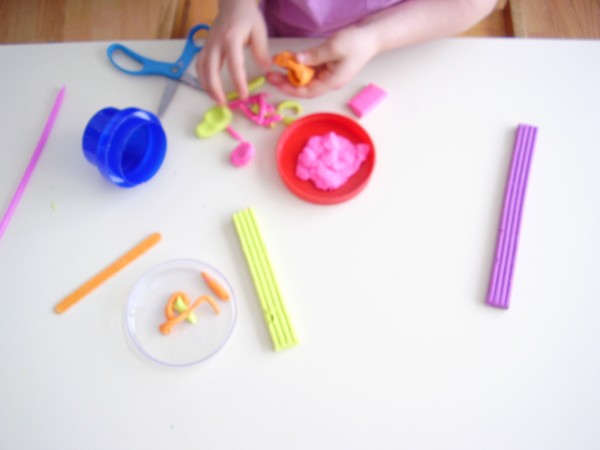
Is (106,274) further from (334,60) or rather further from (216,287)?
(334,60)

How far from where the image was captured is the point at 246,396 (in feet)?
1.64

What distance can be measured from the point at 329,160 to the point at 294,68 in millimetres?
120

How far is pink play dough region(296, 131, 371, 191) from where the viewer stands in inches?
22.5

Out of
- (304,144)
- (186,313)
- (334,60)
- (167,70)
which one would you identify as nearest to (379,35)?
(334,60)

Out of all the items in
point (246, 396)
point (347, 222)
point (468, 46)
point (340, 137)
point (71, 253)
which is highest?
point (468, 46)

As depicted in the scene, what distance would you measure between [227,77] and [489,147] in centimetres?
35

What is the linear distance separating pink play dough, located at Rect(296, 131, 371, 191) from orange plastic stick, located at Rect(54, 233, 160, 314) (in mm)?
195

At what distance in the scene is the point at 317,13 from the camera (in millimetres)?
710

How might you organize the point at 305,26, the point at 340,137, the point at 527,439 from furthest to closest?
1. the point at 305,26
2. the point at 340,137
3. the point at 527,439

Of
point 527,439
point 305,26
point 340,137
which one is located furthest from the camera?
point 305,26

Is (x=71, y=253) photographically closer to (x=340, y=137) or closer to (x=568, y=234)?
(x=340, y=137)

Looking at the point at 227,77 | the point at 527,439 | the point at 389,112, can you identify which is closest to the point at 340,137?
the point at 389,112

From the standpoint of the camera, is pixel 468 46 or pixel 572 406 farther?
pixel 468 46

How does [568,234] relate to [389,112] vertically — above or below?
below
